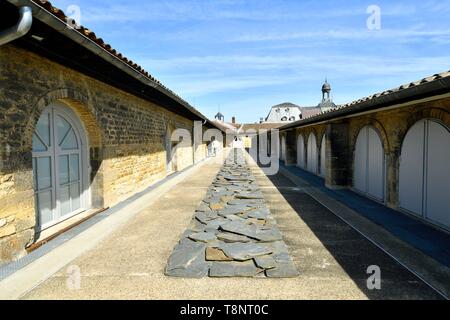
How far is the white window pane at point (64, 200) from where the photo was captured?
536cm

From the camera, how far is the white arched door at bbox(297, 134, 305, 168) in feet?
50.7

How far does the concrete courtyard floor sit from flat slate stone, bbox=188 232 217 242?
12.9 inches

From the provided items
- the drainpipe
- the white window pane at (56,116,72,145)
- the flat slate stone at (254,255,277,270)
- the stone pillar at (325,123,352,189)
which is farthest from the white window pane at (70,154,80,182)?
the stone pillar at (325,123,352,189)

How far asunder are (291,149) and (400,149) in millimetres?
11354

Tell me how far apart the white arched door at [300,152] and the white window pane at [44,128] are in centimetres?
1274

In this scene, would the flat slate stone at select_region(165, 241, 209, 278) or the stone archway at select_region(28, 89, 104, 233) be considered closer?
the flat slate stone at select_region(165, 241, 209, 278)

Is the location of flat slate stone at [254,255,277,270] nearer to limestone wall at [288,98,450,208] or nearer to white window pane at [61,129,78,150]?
limestone wall at [288,98,450,208]

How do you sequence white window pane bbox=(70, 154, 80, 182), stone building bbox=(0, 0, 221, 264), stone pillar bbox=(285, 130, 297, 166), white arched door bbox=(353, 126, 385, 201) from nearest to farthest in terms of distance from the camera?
1. stone building bbox=(0, 0, 221, 264)
2. white window pane bbox=(70, 154, 80, 182)
3. white arched door bbox=(353, 126, 385, 201)
4. stone pillar bbox=(285, 130, 297, 166)

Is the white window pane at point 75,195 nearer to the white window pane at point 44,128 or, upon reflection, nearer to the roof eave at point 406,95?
the white window pane at point 44,128

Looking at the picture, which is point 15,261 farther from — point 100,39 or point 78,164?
point 100,39

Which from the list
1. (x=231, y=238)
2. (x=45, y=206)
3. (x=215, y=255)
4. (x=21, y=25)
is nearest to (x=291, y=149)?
(x=231, y=238)

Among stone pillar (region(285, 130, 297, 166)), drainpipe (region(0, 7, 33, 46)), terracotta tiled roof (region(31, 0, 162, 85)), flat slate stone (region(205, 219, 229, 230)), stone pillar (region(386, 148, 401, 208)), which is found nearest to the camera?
drainpipe (region(0, 7, 33, 46))

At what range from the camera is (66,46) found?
14.1 feet

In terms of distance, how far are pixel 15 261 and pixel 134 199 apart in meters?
3.93
